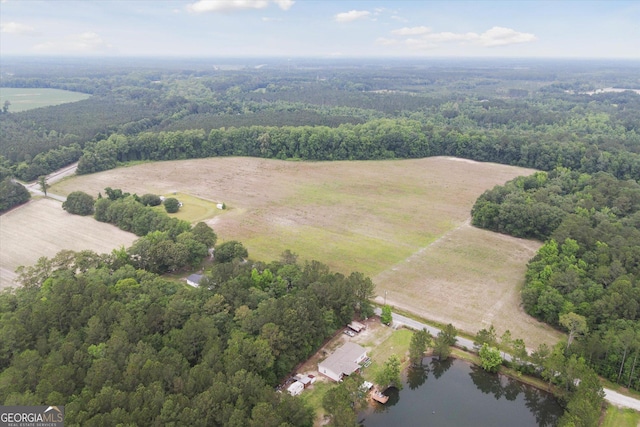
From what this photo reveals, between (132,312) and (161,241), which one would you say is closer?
(132,312)

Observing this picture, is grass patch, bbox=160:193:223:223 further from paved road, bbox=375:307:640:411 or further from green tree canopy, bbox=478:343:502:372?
green tree canopy, bbox=478:343:502:372

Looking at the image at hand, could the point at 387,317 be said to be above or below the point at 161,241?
below

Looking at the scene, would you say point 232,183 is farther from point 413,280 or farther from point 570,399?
point 570,399

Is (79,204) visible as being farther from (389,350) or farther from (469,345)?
(469,345)

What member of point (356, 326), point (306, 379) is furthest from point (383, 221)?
point (306, 379)

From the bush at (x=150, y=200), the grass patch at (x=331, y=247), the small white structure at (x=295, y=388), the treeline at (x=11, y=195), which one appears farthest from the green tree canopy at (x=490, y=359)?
the treeline at (x=11, y=195)

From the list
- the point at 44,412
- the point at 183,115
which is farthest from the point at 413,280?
the point at 183,115
